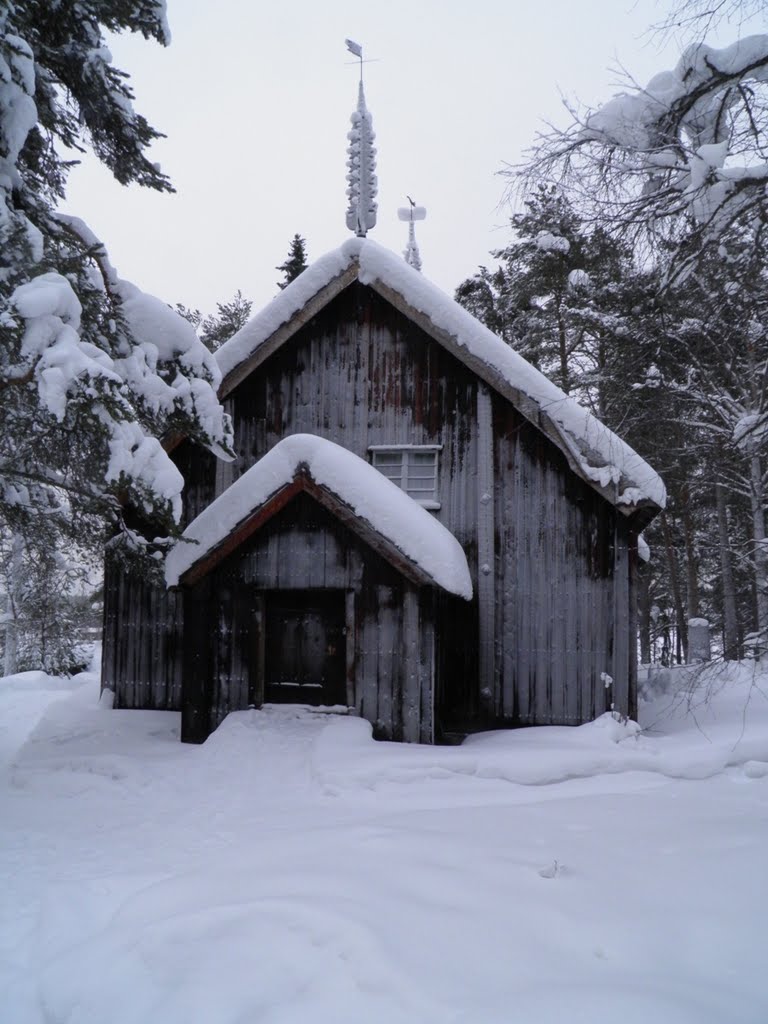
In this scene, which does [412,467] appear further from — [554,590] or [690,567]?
[690,567]

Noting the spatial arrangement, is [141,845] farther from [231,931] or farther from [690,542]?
[690,542]

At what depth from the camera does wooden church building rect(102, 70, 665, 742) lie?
9062 millimetres

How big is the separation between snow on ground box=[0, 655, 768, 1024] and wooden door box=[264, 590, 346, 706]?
4.35 feet

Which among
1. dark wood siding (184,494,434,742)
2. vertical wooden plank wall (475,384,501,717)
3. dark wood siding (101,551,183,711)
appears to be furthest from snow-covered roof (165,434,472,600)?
dark wood siding (101,551,183,711)

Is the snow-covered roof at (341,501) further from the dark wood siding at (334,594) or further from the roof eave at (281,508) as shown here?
the dark wood siding at (334,594)

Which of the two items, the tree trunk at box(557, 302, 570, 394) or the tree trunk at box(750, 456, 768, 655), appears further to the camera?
the tree trunk at box(557, 302, 570, 394)

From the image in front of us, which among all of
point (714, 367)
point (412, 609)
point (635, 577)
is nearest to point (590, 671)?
point (635, 577)

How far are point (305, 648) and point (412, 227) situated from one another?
16853mm

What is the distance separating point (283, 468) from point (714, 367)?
12978 millimetres

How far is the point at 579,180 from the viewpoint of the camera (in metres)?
5.31

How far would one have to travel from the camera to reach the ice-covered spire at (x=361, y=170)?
1220 cm

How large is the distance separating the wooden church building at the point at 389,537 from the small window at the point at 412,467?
0.03m

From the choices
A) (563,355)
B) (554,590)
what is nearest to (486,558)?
(554,590)

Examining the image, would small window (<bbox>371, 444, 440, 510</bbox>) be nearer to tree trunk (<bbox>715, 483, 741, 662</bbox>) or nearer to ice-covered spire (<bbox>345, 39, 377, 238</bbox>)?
ice-covered spire (<bbox>345, 39, 377, 238</bbox>)
